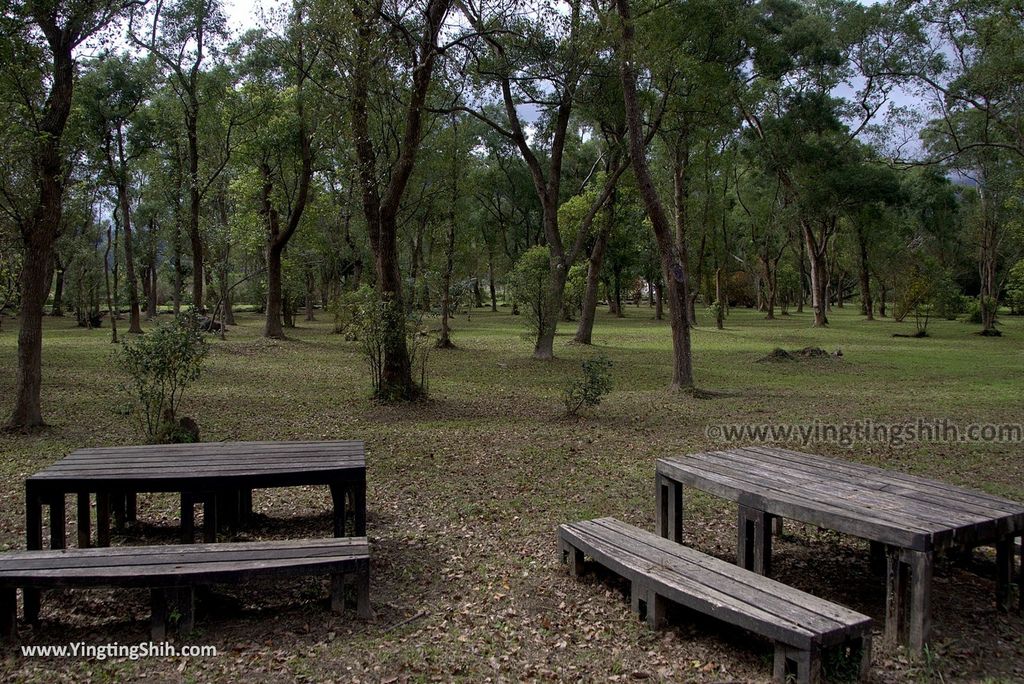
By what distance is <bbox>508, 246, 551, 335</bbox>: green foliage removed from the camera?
18.0 meters

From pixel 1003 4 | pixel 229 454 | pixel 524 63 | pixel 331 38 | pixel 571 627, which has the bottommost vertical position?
pixel 571 627

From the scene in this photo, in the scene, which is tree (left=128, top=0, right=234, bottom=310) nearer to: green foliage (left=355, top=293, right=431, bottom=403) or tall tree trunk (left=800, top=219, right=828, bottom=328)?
green foliage (left=355, top=293, right=431, bottom=403)

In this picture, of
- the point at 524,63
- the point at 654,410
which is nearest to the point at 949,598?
Result: the point at 654,410

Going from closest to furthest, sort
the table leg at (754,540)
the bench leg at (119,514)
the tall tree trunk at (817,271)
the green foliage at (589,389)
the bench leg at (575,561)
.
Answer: the table leg at (754,540) < the bench leg at (575,561) < the bench leg at (119,514) < the green foliage at (589,389) < the tall tree trunk at (817,271)

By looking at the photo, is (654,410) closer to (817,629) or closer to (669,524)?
(669,524)

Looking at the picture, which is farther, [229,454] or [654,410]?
[654,410]

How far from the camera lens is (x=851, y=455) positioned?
795 cm

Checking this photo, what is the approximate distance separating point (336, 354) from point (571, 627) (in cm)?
1671

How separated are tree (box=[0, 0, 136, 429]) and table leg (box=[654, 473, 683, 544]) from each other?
750 cm

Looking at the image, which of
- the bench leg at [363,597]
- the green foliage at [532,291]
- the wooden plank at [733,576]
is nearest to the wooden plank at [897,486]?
the wooden plank at [733,576]

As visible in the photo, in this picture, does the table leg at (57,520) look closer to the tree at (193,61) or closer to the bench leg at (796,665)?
the bench leg at (796,665)

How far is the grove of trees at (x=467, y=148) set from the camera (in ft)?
35.2

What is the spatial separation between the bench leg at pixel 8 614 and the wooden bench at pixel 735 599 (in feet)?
10.1

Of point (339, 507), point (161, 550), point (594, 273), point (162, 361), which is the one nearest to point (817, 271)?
point (594, 273)
